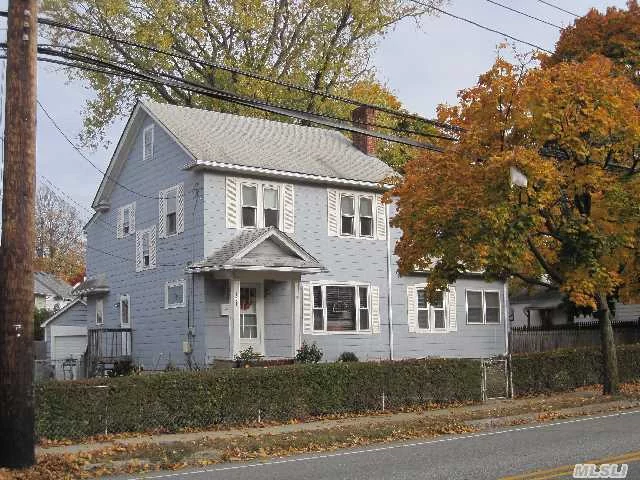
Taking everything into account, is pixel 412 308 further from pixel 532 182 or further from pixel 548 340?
pixel 532 182

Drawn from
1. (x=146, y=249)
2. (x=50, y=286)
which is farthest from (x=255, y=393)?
(x=50, y=286)

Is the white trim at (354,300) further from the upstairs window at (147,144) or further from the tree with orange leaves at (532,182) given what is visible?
the upstairs window at (147,144)

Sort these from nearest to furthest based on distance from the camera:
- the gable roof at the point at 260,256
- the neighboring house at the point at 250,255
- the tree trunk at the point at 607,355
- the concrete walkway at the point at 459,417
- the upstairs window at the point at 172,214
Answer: the concrete walkway at the point at 459,417, the tree trunk at the point at 607,355, the gable roof at the point at 260,256, the neighboring house at the point at 250,255, the upstairs window at the point at 172,214

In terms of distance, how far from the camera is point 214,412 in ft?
56.8

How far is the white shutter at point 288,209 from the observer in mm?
27167

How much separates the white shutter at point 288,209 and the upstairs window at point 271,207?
0.24 m

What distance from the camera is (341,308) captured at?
28406mm

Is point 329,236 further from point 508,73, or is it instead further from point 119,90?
point 119,90

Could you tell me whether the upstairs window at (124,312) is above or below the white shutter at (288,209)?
below

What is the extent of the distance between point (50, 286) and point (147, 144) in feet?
138

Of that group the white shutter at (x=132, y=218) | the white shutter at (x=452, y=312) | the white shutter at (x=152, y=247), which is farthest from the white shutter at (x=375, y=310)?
the white shutter at (x=132, y=218)

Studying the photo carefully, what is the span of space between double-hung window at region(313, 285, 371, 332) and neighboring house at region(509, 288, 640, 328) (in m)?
22.2

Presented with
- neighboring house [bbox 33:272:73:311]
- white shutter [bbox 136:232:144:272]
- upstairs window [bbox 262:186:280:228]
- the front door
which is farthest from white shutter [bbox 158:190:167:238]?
neighboring house [bbox 33:272:73:311]

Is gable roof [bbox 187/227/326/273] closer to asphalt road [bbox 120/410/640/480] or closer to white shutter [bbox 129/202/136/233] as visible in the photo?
white shutter [bbox 129/202/136/233]
